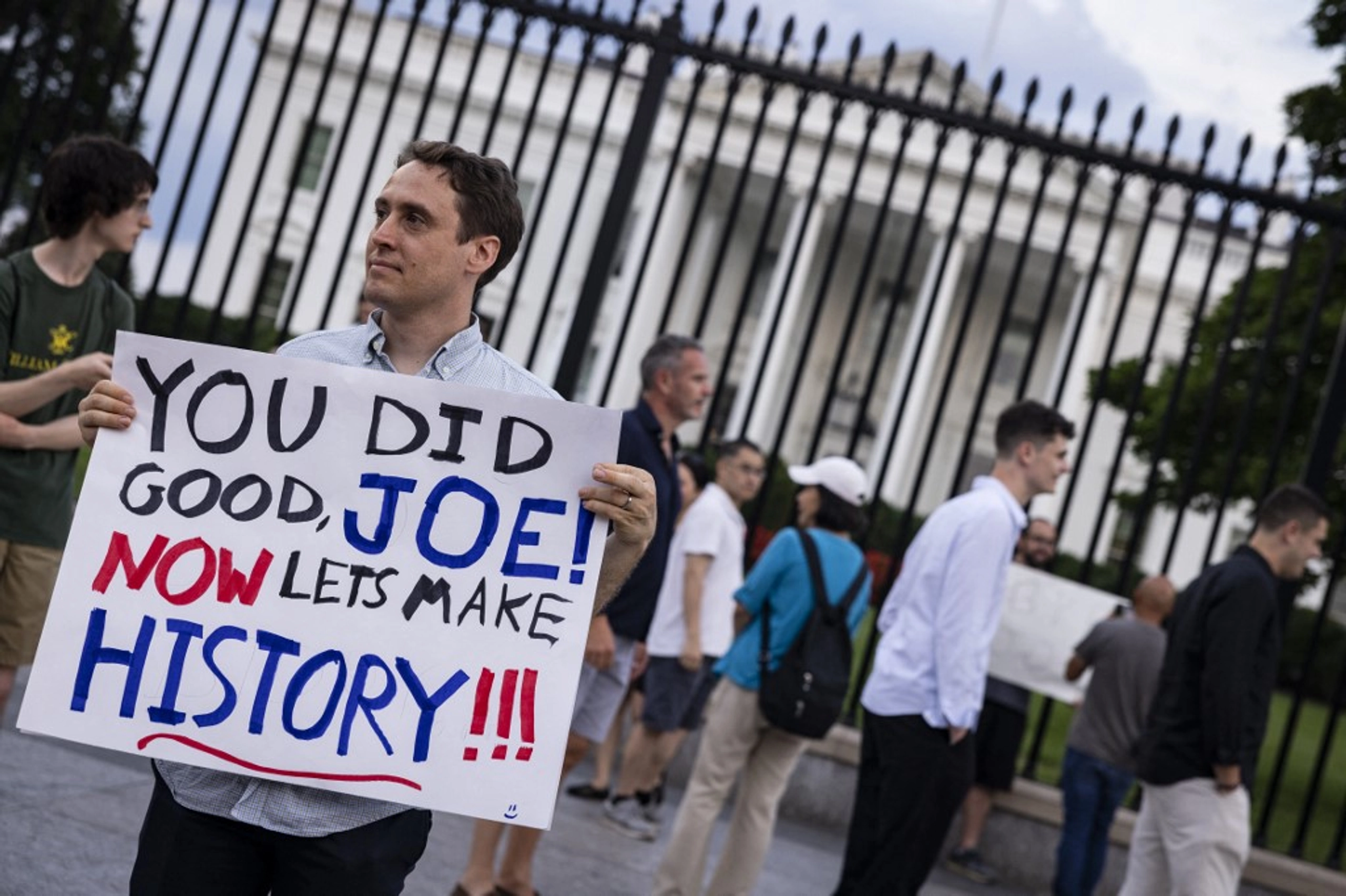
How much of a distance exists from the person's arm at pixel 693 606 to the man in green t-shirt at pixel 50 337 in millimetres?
3161

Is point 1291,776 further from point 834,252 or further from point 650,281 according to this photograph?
point 650,281

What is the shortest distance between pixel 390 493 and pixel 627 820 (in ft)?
16.4

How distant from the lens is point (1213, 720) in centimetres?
500

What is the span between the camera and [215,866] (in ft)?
7.65

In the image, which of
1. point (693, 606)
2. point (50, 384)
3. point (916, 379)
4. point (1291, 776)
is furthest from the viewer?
point (916, 379)

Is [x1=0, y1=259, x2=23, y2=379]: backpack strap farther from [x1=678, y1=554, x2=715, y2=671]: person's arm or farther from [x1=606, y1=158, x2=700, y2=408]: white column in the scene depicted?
[x1=606, y1=158, x2=700, y2=408]: white column

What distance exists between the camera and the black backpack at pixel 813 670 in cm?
533

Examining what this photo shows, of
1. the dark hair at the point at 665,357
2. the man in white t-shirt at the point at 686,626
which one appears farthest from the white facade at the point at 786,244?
the dark hair at the point at 665,357

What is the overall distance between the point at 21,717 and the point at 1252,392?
20.0 ft

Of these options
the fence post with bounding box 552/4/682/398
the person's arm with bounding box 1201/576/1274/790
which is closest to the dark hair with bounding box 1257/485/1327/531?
the person's arm with bounding box 1201/576/1274/790

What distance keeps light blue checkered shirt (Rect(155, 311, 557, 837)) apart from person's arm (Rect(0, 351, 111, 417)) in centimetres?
110

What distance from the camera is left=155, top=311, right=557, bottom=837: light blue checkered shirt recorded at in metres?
2.35

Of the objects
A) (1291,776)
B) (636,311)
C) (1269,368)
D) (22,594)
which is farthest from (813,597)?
(636,311)

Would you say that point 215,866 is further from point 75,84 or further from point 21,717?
point 75,84
